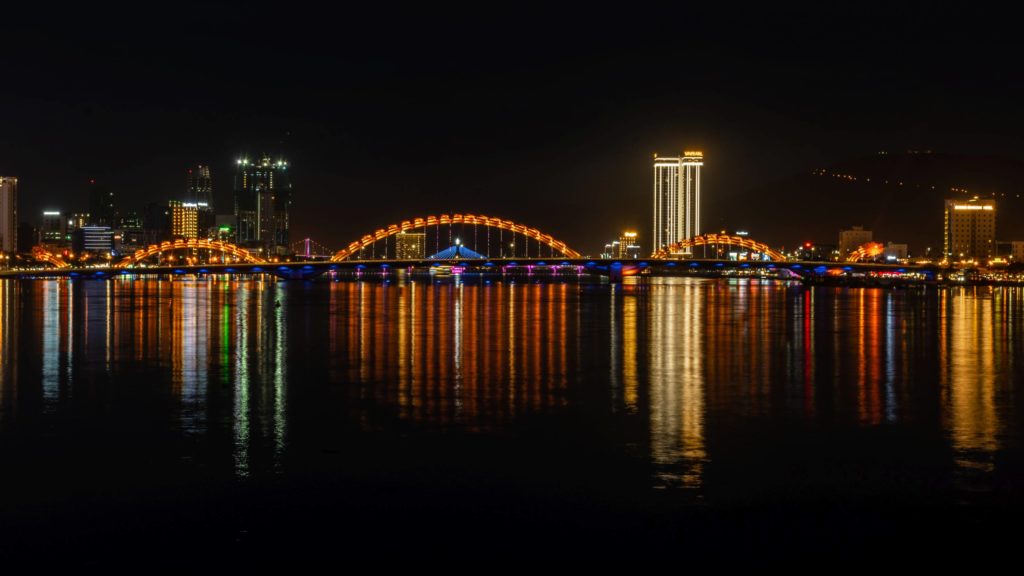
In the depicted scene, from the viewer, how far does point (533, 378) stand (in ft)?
64.3

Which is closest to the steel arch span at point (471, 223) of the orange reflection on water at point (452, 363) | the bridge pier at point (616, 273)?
the bridge pier at point (616, 273)

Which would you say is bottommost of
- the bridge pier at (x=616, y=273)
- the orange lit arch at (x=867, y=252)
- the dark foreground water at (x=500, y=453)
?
the dark foreground water at (x=500, y=453)

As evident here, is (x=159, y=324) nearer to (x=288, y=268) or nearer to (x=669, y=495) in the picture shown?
(x=669, y=495)

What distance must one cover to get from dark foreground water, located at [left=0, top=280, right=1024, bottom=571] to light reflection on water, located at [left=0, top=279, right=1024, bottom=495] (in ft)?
0.29

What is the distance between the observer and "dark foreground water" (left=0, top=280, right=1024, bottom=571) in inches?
357

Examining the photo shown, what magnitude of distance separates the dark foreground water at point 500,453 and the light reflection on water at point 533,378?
0.29 feet

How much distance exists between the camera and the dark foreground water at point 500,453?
9078 mm

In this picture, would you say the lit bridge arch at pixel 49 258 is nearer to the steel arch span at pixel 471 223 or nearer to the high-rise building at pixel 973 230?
the steel arch span at pixel 471 223

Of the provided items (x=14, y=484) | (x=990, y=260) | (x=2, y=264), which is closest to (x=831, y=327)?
(x=14, y=484)

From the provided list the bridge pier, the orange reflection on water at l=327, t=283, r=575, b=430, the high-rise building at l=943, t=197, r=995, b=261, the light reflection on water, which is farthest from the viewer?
the high-rise building at l=943, t=197, r=995, b=261

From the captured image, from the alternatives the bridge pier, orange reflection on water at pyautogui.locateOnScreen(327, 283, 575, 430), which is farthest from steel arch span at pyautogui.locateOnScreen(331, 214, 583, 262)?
orange reflection on water at pyautogui.locateOnScreen(327, 283, 575, 430)

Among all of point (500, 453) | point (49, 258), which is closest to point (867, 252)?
point (49, 258)

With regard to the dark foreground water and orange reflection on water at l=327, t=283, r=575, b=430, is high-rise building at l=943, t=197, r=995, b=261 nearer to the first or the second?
orange reflection on water at l=327, t=283, r=575, b=430

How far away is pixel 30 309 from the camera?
44125mm
